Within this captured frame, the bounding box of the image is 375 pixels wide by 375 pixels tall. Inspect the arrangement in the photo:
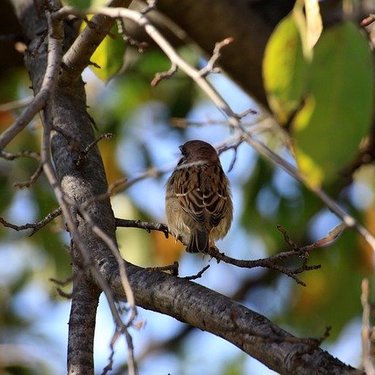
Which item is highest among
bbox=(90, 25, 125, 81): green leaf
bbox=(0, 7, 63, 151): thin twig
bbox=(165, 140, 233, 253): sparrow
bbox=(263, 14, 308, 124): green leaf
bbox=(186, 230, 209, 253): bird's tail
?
bbox=(165, 140, 233, 253): sparrow

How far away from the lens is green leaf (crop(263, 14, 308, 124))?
5.57 ft

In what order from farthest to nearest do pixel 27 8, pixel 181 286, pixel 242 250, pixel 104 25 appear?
pixel 242 250
pixel 27 8
pixel 104 25
pixel 181 286

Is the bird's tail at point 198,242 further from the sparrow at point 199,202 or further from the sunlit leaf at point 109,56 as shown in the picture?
the sunlit leaf at point 109,56

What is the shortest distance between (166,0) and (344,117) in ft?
10.3

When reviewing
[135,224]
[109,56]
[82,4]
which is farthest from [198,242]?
[82,4]

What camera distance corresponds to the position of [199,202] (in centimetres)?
483

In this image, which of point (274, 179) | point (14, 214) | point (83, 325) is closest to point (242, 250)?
point (274, 179)

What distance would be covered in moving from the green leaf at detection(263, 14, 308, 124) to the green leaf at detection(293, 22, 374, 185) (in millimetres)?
60

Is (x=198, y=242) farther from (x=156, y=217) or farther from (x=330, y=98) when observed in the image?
(x=330, y=98)

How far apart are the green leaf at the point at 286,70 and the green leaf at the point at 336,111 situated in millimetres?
60

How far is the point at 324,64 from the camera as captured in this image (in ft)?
5.38

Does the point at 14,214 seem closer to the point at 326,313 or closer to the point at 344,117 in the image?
the point at 326,313

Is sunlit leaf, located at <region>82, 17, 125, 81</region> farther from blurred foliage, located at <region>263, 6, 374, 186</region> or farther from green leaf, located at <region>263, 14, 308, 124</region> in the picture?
blurred foliage, located at <region>263, 6, 374, 186</region>

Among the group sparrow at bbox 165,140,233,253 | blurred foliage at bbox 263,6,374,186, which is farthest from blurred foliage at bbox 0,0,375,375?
blurred foliage at bbox 263,6,374,186
